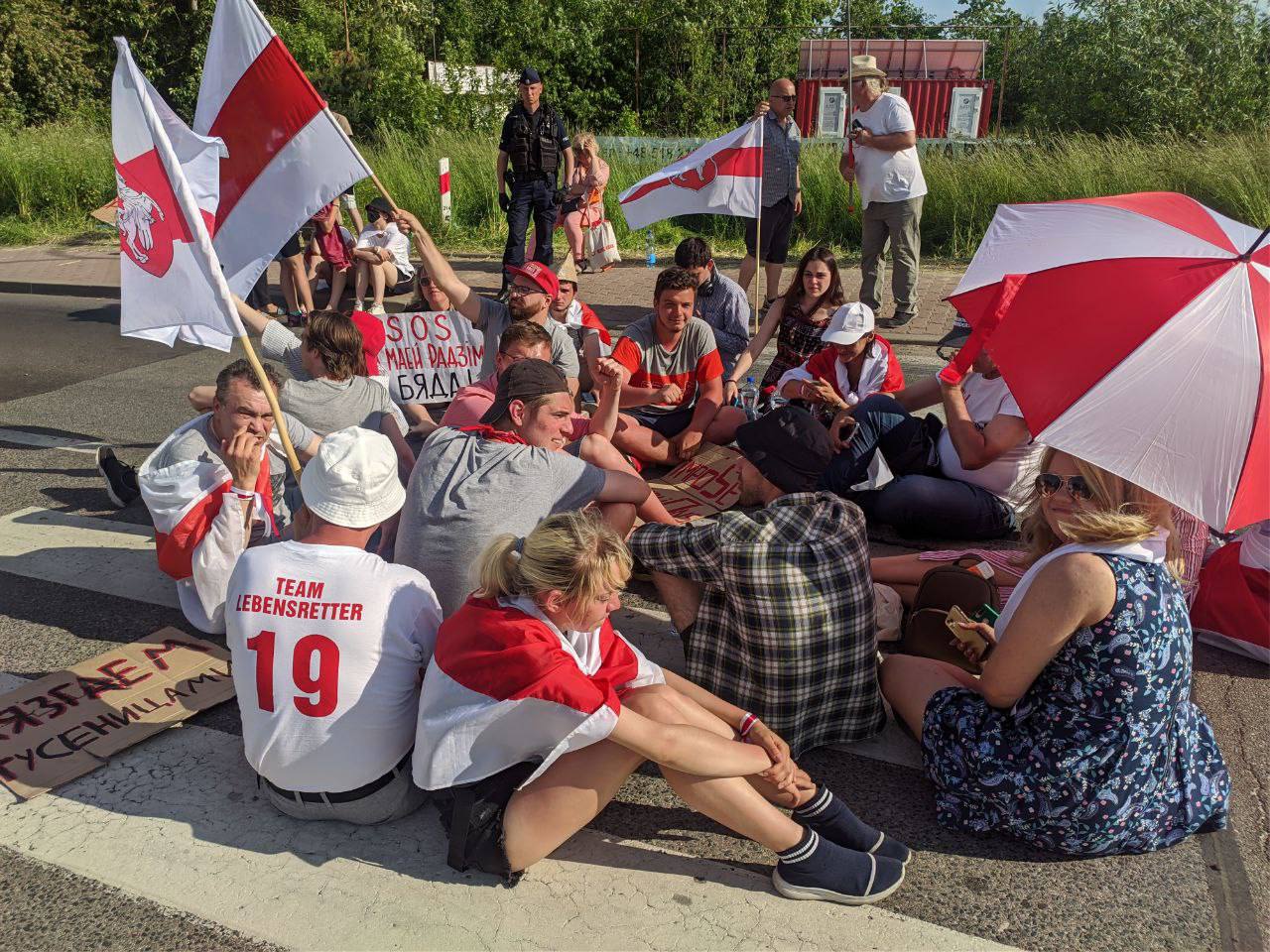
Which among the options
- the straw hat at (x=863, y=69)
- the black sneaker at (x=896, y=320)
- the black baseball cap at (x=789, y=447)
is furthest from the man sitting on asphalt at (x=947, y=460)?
the straw hat at (x=863, y=69)

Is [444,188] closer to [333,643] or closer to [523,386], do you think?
[523,386]

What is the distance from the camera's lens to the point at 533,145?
1091cm

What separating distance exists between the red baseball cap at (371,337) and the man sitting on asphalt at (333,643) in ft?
8.66

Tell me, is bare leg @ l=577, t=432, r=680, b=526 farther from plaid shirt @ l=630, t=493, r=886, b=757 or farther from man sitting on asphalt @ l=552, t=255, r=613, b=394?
man sitting on asphalt @ l=552, t=255, r=613, b=394

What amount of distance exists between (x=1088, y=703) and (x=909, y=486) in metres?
2.33

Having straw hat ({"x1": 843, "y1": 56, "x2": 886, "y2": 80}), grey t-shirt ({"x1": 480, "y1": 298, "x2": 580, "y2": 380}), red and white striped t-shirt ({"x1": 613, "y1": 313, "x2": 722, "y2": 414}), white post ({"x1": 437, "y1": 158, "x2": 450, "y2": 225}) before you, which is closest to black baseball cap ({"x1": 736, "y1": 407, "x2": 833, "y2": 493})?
red and white striped t-shirt ({"x1": 613, "y1": 313, "x2": 722, "y2": 414})

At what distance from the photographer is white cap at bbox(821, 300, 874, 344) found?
5621 mm

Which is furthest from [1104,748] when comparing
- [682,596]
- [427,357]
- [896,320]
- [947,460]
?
[896,320]

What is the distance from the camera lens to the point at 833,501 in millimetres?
3455

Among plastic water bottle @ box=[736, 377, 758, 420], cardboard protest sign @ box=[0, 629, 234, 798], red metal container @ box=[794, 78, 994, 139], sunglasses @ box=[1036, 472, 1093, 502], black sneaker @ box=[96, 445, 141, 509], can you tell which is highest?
red metal container @ box=[794, 78, 994, 139]

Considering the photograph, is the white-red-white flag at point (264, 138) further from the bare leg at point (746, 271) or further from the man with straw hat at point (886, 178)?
the man with straw hat at point (886, 178)

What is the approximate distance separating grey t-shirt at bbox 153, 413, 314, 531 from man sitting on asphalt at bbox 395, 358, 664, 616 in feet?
3.65

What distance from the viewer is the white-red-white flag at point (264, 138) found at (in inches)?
193

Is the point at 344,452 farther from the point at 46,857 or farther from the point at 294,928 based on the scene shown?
the point at 46,857
